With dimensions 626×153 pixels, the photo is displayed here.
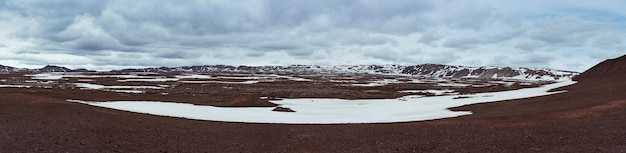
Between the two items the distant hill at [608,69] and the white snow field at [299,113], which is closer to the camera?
the white snow field at [299,113]

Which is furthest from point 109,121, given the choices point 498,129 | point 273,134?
point 498,129

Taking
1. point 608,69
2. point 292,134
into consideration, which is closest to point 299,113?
point 292,134

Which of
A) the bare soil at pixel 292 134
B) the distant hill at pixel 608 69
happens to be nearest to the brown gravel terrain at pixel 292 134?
the bare soil at pixel 292 134

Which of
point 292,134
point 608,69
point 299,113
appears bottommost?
point 299,113

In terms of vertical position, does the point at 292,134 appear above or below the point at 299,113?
above

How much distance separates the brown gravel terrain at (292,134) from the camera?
16.0 metres

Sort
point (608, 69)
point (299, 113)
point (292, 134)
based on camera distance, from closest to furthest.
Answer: point (292, 134) → point (299, 113) → point (608, 69)

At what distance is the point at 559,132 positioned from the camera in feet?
63.0

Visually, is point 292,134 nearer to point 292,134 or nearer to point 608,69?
point 292,134

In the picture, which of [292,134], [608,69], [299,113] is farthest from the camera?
[608,69]

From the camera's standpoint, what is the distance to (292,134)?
69.3 ft

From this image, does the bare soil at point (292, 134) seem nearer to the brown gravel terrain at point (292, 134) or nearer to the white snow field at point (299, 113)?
the brown gravel terrain at point (292, 134)

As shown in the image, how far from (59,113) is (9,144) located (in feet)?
27.4

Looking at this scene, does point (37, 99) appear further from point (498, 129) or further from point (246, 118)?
point (498, 129)
